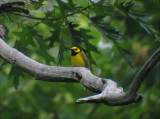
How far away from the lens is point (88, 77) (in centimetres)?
286

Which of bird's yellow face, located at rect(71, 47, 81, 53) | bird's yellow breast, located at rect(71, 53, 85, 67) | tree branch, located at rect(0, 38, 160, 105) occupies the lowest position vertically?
bird's yellow breast, located at rect(71, 53, 85, 67)

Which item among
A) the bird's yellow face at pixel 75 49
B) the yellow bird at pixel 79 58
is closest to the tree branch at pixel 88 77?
the bird's yellow face at pixel 75 49

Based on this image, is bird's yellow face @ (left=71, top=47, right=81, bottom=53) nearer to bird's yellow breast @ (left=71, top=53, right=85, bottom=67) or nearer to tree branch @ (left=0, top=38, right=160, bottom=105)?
bird's yellow breast @ (left=71, top=53, right=85, bottom=67)

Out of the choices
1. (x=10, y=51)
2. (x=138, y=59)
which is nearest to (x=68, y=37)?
(x=10, y=51)

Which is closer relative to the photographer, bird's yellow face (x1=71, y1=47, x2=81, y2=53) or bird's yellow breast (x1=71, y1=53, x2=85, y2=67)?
bird's yellow face (x1=71, y1=47, x2=81, y2=53)

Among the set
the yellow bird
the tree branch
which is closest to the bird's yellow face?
the yellow bird

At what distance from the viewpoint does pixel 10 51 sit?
330cm

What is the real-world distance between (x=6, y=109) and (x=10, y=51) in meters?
5.33

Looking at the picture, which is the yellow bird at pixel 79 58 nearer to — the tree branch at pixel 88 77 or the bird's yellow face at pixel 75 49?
the bird's yellow face at pixel 75 49

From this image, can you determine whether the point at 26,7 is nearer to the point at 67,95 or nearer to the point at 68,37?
the point at 68,37

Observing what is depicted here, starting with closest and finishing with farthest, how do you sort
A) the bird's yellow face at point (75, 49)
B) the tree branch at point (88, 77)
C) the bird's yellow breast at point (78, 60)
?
the tree branch at point (88, 77) → the bird's yellow face at point (75, 49) → the bird's yellow breast at point (78, 60)

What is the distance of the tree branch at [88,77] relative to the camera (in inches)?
86.5

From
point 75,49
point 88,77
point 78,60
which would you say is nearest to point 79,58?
point 78,60

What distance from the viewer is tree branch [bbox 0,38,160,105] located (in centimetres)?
220
